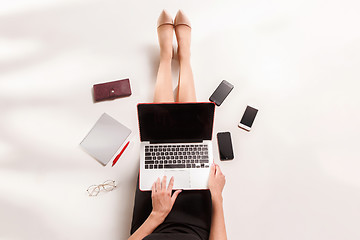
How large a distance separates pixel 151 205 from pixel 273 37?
3.44ft

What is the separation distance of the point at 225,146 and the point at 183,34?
1.96 ft

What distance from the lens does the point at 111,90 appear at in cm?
129

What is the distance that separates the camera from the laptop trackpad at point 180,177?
3.50 feet

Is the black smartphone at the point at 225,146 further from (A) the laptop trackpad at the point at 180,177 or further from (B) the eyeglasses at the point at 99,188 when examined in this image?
(B) the eyeglasses at the point at 99,188

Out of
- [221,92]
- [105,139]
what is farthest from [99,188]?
[221,92]

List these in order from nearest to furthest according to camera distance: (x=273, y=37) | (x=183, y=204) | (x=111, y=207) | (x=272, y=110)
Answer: (x=183, y=204)
(x=111, y=207)
(x=272, y=110)
(x=273, y=37)

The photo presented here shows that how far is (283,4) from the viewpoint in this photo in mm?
1451

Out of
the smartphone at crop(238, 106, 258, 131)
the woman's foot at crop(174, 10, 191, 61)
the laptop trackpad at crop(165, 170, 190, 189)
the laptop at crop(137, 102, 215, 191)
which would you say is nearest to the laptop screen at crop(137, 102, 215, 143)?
the laptop at crop(137, 102, 215, 191)

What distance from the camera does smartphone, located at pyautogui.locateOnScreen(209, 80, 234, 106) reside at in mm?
1296

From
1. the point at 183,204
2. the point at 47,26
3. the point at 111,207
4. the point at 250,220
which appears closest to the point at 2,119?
the point at 47,26

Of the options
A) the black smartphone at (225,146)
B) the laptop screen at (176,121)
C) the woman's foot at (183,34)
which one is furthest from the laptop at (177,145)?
the woman's foot at (183,34)

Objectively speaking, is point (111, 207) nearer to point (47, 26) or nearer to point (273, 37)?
point (47, 26)

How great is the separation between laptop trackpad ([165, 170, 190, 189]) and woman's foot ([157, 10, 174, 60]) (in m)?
0.58

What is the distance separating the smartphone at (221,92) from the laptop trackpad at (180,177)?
403mm
